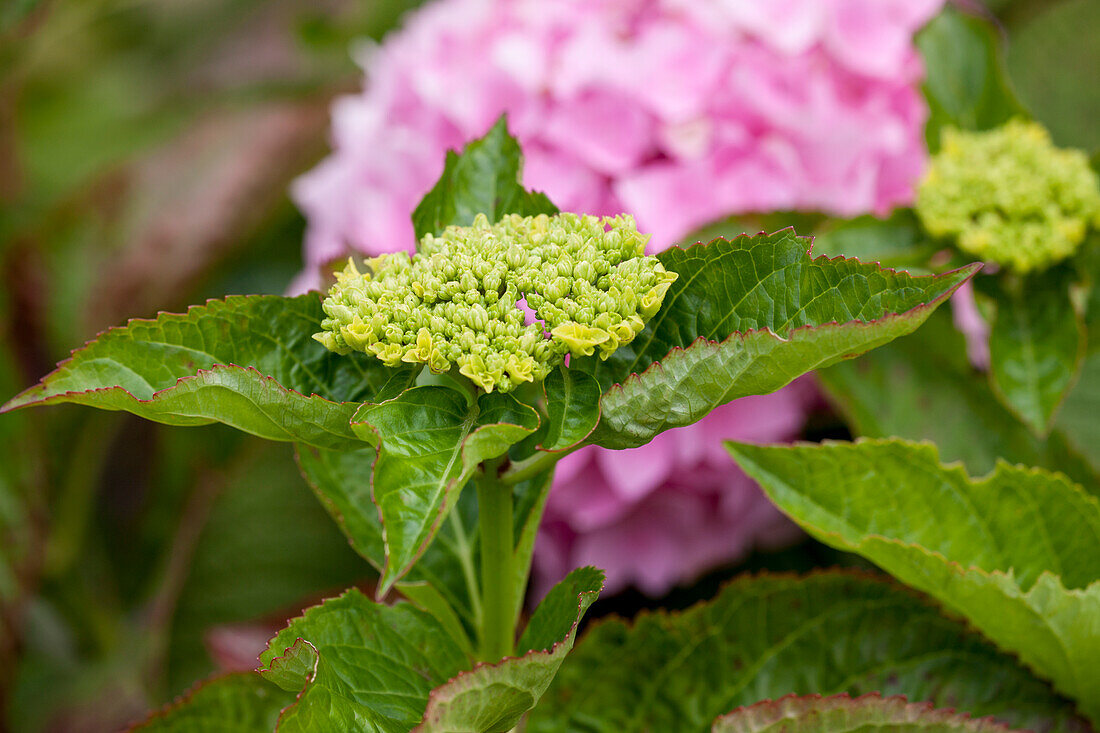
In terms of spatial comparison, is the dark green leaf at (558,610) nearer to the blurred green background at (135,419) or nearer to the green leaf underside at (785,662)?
the green leaf underside at (785,662)

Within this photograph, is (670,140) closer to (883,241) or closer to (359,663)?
(883,241)

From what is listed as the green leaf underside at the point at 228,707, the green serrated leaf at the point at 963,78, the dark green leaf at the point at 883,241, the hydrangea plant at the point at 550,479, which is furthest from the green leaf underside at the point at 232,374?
the green serrated leaf at the point at 963,78

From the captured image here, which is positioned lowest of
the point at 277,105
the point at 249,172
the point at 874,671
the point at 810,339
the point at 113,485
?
the point at 874,671

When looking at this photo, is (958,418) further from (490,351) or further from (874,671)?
(490,351)

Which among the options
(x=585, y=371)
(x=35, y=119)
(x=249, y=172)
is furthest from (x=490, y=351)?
(x=35, y=119)

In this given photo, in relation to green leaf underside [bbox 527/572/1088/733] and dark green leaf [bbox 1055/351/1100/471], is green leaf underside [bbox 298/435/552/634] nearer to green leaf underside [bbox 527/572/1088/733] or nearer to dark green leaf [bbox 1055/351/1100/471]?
green leaf underside [bbox 527/572/1088/733]

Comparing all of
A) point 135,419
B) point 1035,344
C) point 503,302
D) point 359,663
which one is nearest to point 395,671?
point 359,663
